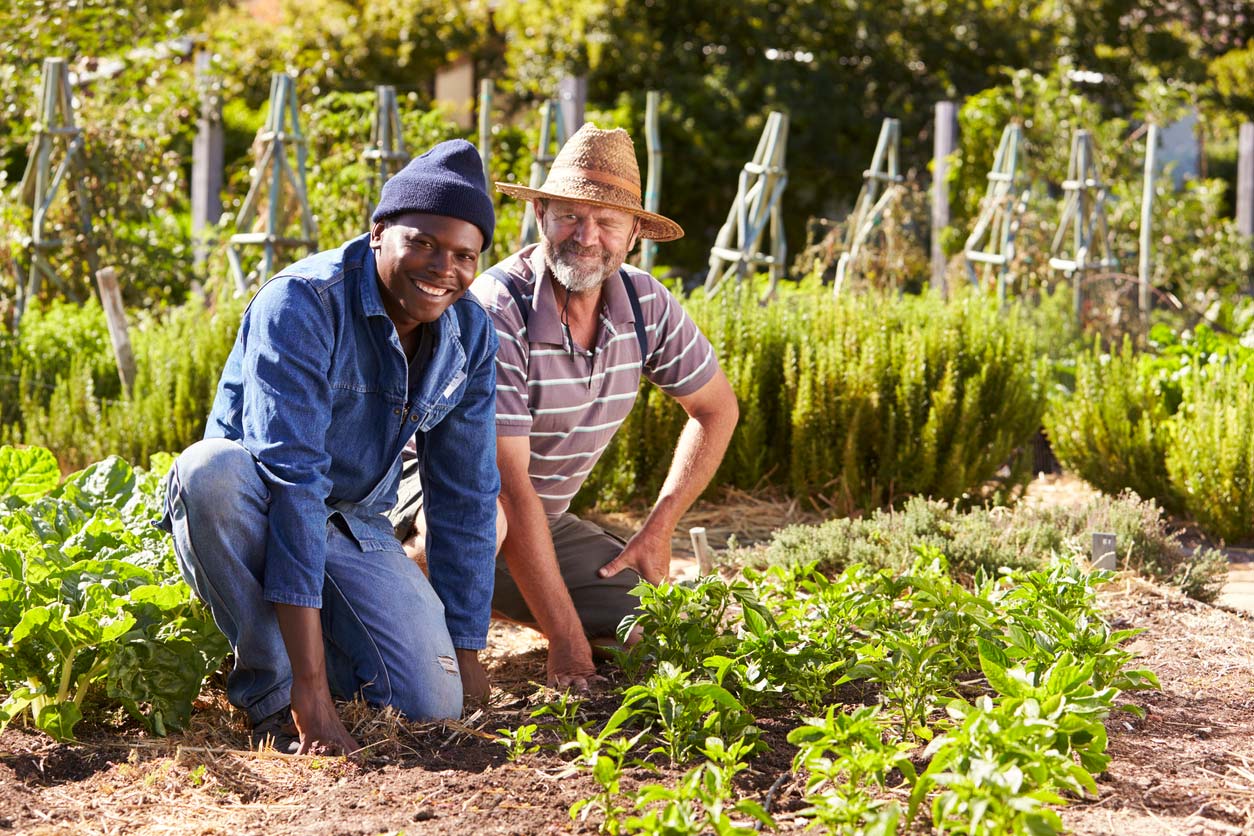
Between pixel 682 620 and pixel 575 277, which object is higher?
pixel 575 277

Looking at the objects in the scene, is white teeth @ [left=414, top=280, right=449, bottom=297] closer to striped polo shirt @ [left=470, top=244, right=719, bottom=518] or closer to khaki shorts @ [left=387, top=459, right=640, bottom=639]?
striped polo shirt @ [left=470, top=244, right=719, bottom=518]

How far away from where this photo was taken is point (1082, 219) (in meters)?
7.46

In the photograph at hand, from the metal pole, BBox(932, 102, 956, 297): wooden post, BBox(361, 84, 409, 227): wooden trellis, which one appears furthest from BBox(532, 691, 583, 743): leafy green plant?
BBox(932, 102, 956, 297): wooden post

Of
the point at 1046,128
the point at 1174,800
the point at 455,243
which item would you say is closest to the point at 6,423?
the point at 455,243

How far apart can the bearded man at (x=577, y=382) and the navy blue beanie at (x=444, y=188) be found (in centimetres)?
53

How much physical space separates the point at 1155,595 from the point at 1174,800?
5.01 feet

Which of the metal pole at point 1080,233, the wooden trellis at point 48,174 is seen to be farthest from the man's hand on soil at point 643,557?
the metal pole at point 1080,233

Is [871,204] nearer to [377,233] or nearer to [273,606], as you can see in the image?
[377,233]

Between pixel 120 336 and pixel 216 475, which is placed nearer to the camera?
pixel 216 475

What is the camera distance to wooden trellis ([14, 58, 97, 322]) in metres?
6.36

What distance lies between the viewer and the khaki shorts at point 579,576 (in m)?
3.25

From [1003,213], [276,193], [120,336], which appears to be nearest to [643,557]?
[120,336]

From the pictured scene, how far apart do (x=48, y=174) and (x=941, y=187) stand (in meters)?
5.12

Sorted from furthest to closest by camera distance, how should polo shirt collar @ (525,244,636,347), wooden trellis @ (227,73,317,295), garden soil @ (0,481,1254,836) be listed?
1. wooden trellis @ (227,73,317,295)
2. polo shirt collar @ (525,244,636,347)
3. garden soil @ (0,481,1254,836)
